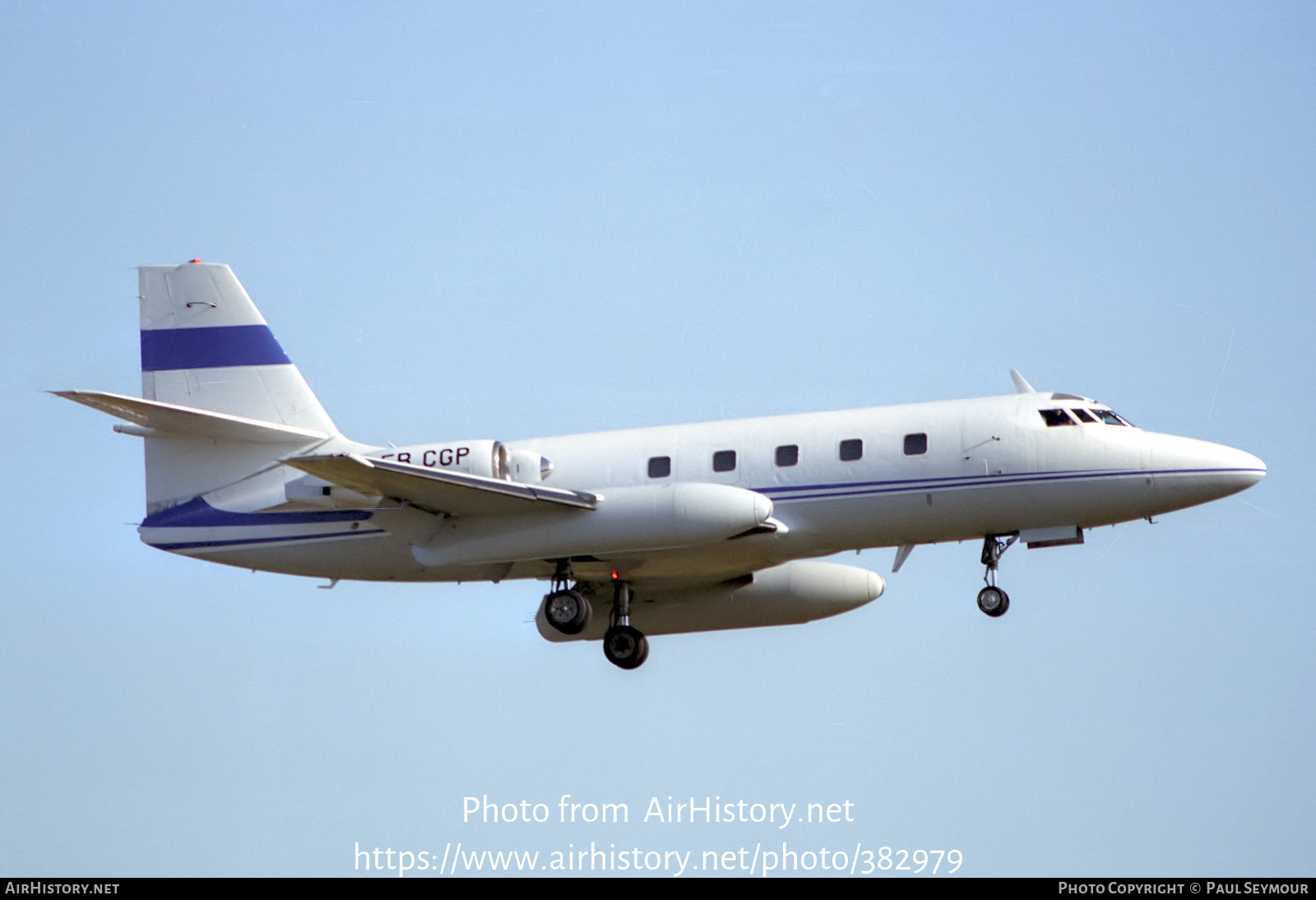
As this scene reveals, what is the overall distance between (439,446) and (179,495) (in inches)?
181

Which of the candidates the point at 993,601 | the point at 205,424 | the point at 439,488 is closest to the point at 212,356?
the point at 205,424

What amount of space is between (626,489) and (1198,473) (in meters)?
8.22

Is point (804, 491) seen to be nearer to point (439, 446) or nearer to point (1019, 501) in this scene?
point (1019, 501)

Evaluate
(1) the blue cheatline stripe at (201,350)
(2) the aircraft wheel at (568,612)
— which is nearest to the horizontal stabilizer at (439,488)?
(2) the aircraft wheel at (568,612)

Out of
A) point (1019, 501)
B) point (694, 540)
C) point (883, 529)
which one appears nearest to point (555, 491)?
point (694, 540)

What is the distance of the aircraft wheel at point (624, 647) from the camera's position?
95.7 feet

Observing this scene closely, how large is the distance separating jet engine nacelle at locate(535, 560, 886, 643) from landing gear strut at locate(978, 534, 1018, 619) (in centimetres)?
406

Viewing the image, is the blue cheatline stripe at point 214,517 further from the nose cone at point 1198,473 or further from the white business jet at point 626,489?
the nose cone at point 1198,473

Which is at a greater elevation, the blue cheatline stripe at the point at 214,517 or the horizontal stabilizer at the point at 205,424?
the horizontal stabilizer at the point at 205,424

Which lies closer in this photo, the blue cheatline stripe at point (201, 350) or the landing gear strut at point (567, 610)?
the landing gear strut at point (567, 610)

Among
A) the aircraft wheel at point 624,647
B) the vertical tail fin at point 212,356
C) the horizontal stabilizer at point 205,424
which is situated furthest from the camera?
the vertical tail fin at point 212,356

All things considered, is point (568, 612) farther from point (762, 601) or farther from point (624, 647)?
point (762, 601)

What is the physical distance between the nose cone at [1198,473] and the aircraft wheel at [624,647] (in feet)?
28.4

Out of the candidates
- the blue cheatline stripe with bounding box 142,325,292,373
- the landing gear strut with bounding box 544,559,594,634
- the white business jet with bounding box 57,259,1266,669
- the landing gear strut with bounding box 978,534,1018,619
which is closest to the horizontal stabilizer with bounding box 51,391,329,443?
the white business jet with bounding box 57,259,1266,669
